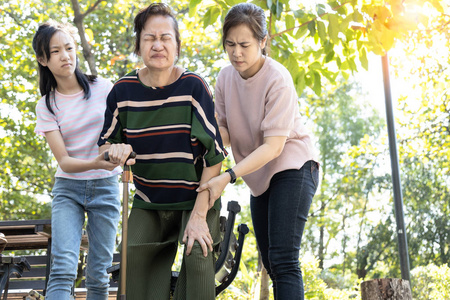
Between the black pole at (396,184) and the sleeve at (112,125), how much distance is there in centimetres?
355

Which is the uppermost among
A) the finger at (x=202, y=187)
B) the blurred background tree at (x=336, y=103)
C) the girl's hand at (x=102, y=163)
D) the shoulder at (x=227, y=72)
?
the blurred background tree at (x=336, y=103)

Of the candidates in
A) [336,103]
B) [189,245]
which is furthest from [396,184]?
[336,103]

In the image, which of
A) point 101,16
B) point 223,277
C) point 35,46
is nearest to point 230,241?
point 223,277

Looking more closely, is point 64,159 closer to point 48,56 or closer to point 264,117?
point 48,56

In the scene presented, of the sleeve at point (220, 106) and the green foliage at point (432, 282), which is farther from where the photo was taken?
the green foliage at point (432, 282)

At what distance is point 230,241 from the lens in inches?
103

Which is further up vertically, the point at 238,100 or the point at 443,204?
the point at 443,204

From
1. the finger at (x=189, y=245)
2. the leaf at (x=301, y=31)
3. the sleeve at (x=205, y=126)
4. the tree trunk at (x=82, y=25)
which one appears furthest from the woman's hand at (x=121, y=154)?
the tree trunk at (x=82, y=25)

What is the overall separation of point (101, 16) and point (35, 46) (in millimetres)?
10205

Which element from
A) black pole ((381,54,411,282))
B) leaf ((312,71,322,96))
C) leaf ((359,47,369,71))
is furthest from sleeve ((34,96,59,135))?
black pole ((381,54,411,282))

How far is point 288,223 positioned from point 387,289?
1.10 m

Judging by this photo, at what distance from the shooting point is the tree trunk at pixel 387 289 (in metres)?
3.41

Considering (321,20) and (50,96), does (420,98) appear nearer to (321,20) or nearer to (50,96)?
(321,20)

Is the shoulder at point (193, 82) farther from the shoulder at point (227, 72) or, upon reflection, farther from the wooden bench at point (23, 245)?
the wooden bench at point (23, 245)
